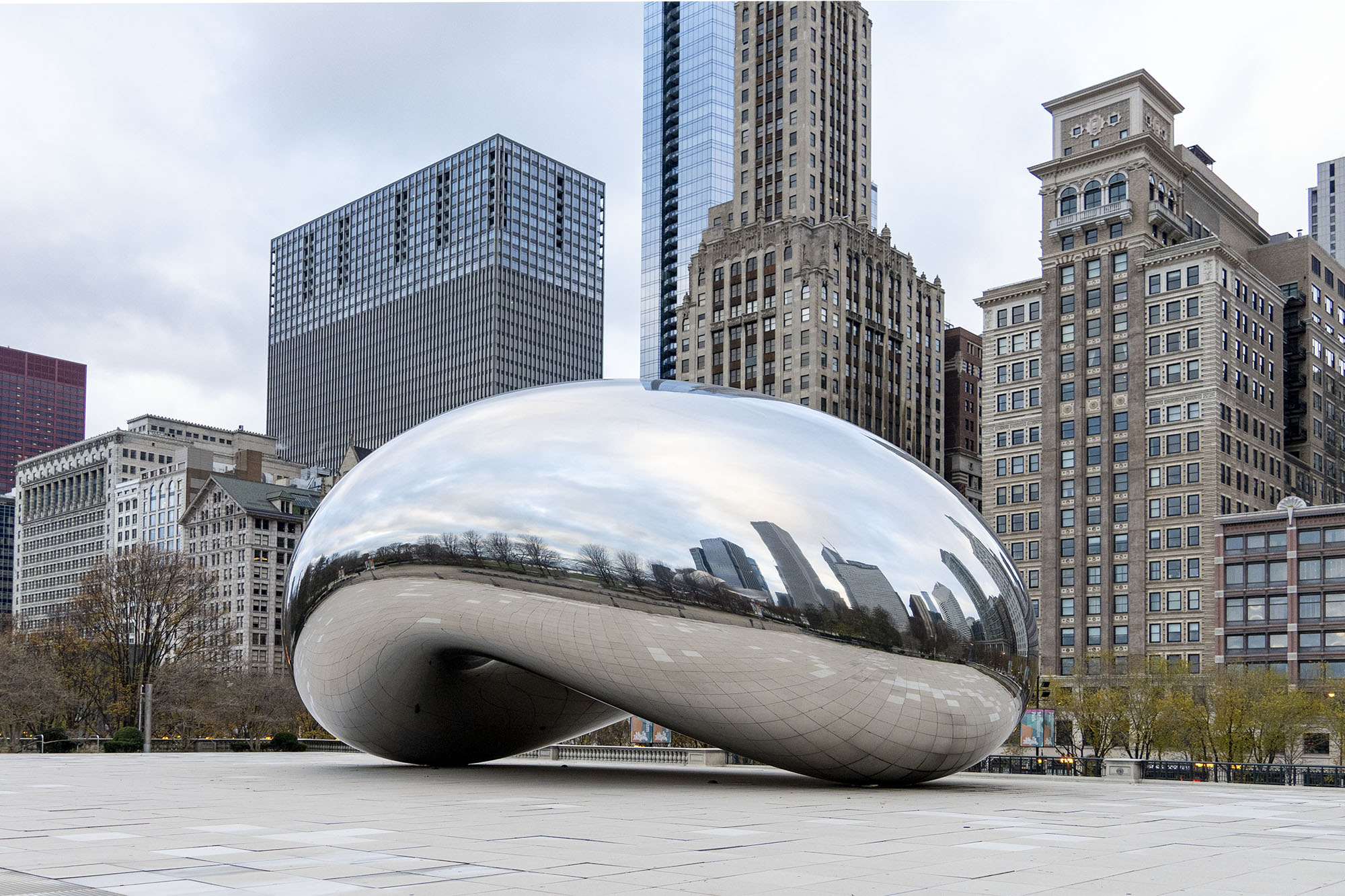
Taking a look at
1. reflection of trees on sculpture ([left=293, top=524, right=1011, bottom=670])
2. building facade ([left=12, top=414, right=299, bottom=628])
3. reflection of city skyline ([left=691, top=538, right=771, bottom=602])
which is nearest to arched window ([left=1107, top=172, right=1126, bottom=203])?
reflection of trees on sculpture ([left=293, top=524, right=1011, bottom=670])

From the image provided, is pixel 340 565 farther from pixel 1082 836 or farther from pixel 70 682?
pixel 70 682

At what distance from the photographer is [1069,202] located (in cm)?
11144

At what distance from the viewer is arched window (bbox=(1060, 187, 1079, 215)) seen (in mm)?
111000

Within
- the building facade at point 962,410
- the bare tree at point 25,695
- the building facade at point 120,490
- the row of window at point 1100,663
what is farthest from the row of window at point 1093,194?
the building facade at point 120,490

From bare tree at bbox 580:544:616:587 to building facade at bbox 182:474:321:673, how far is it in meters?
137

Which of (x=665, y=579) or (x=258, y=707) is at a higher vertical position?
(x=665, y=579)

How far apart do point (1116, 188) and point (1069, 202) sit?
3.89 meters

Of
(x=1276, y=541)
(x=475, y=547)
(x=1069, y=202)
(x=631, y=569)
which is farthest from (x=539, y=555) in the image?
(x=1069, y=202)

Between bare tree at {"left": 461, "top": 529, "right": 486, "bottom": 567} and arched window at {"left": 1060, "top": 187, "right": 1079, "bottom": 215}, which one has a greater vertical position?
arched window at {"left": 1060, "top": 187, "right": 1079, "bottom": 215}

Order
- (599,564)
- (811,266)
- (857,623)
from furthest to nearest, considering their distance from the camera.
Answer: (811,266), (599,564), (857,623)

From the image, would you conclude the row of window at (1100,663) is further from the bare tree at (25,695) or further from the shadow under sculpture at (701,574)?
the shadow under sculpture at (701,574)

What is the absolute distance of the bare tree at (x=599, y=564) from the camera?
17562 mm

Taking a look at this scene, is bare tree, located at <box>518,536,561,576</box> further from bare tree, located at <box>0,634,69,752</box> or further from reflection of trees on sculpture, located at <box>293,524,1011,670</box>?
bare tree, located at <box>0,634,69,752</box>

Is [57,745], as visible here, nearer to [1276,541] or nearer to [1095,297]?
[1276,541]
